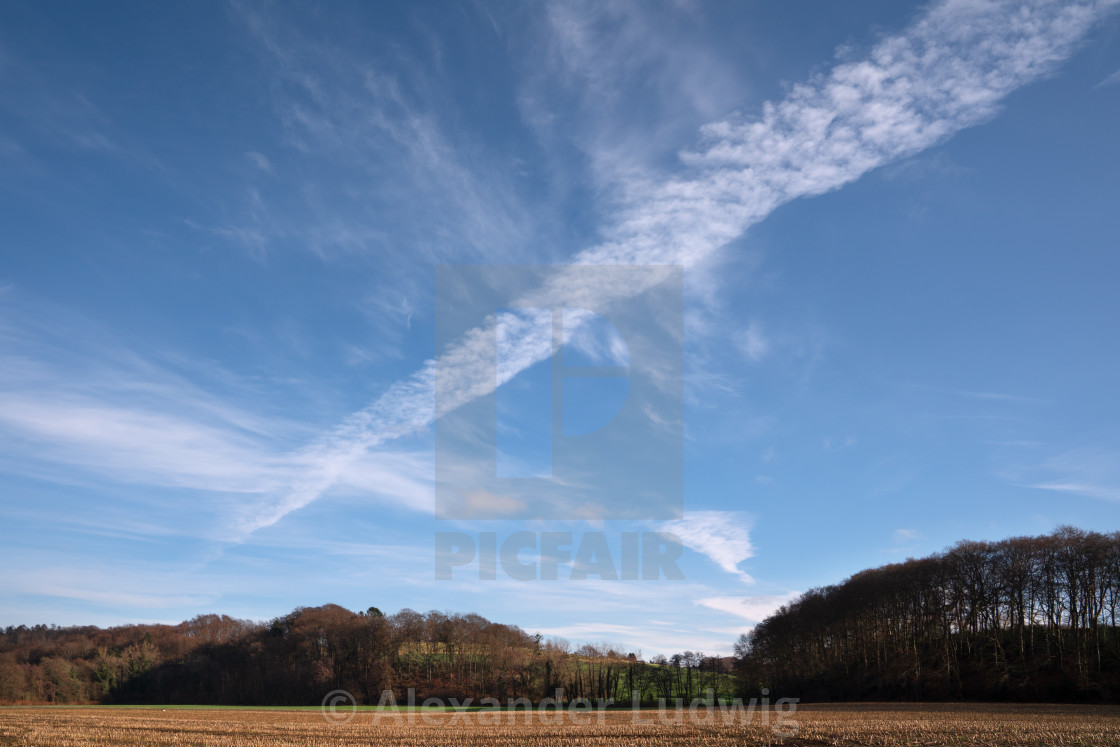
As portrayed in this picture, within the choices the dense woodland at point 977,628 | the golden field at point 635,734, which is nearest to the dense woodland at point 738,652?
the dense woodland at point 977,628

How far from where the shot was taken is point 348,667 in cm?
11325

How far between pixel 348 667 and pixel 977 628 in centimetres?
9605

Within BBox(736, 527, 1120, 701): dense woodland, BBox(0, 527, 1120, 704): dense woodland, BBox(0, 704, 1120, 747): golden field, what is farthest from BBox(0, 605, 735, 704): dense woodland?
BBox(0, 704, 1120, 747): golden field

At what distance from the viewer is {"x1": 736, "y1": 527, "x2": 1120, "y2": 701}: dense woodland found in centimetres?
6494

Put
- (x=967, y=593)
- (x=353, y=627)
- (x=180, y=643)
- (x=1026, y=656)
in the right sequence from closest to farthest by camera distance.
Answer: (x=1026, y=656) < (x=967, y=593) < (x=353, y=627) < (x=180, y=643)

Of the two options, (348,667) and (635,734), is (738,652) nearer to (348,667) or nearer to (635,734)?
(348,667)

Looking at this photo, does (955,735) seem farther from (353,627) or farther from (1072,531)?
(353,627)

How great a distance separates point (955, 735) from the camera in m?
30.3

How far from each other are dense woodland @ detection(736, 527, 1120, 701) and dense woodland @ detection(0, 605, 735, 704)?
27.9 meters

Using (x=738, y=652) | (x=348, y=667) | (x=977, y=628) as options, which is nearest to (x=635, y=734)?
(x=977, y=628)

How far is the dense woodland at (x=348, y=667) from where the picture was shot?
343 ft

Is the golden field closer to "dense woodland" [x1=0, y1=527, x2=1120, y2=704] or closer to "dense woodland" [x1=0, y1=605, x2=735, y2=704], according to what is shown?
"dense woodland" [x1=0, y1=527, x2=1120, y2=704]

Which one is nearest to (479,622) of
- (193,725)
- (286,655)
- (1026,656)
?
(286,655)

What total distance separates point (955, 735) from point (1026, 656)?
51297 millimetres
